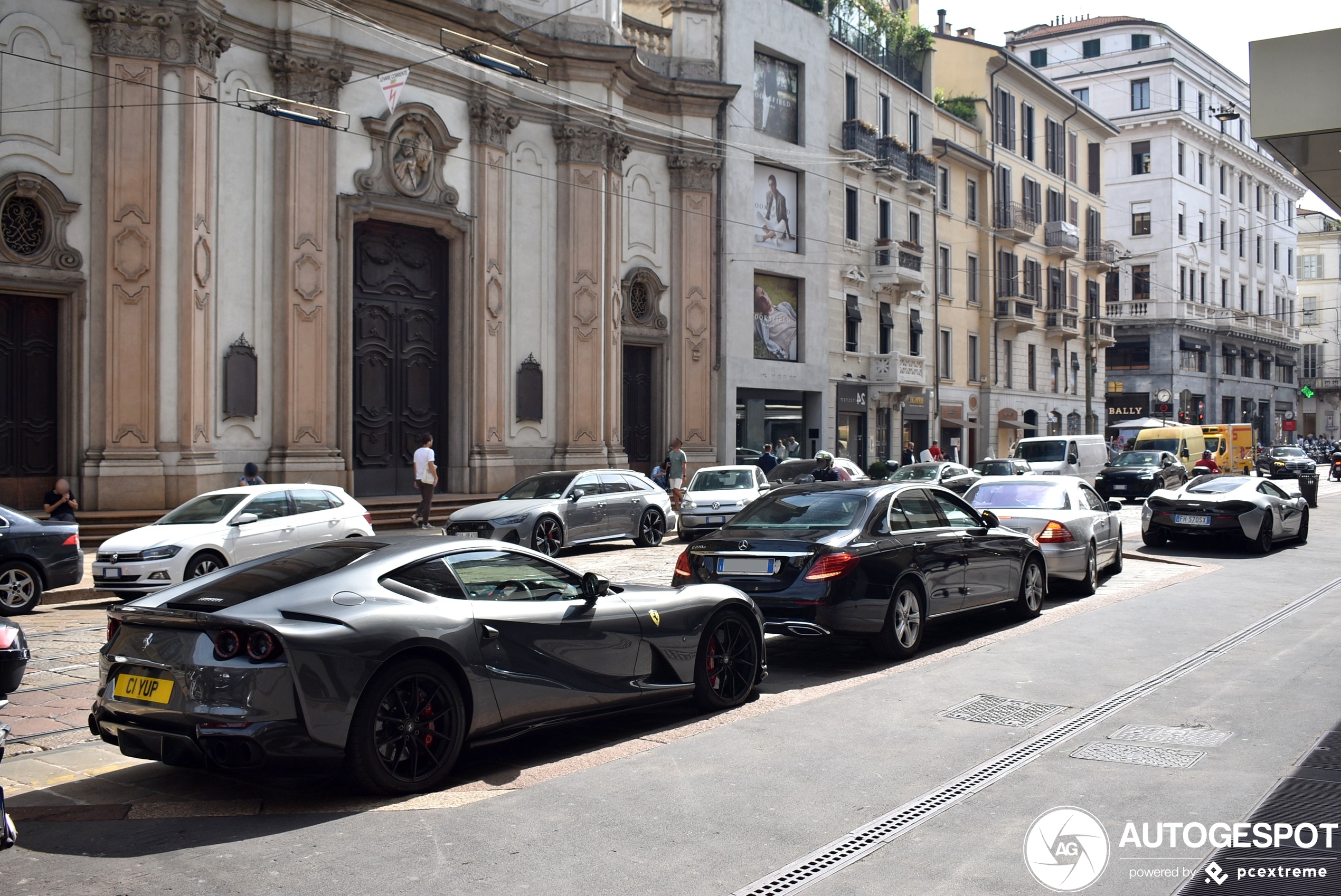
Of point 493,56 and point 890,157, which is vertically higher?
point 890,157

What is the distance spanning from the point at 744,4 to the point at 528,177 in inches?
425

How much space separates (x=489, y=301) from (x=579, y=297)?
8.34 feet

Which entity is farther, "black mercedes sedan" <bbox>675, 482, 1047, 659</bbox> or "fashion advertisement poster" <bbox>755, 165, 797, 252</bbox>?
"fashion advertisement poster" <bbox>755, 165, 797, 252</bbox>

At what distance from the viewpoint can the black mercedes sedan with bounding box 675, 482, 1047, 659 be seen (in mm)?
9086

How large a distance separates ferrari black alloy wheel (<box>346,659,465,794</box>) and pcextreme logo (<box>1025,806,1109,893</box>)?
2841mm

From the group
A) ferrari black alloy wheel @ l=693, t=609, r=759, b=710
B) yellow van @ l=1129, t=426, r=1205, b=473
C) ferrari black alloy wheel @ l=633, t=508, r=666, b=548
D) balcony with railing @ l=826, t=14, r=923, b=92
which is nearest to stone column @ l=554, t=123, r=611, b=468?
ferrari black alloy wheel @ l=633, t=508, r=666, b=548

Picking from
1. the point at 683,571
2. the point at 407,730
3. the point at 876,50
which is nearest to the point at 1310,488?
the point at 876,50

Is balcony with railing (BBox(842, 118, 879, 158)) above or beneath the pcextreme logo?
above

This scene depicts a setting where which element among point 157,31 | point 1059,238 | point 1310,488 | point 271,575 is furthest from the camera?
point 1059,238

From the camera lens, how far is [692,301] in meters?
31.8

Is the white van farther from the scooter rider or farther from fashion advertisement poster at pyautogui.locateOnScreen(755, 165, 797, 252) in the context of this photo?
the scooter rider

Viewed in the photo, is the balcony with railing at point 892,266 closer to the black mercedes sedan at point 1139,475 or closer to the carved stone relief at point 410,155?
the black mercedes sedan at point 1139,475

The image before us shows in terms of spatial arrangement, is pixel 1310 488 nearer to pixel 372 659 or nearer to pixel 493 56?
A: pixel 493 56

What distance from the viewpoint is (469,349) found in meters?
26.1
